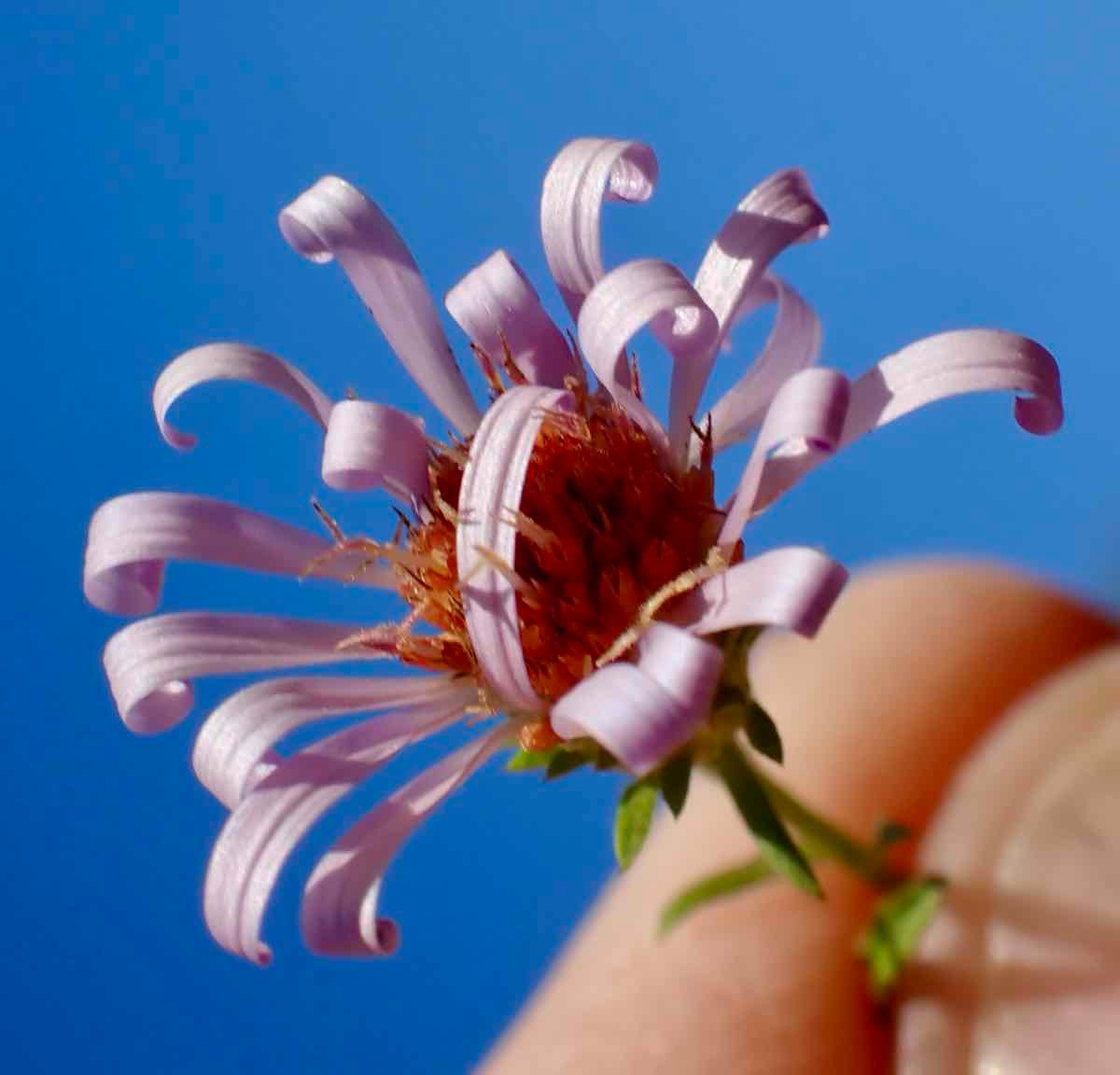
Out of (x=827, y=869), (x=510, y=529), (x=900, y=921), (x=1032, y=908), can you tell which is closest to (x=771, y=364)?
(x=510, y=529)

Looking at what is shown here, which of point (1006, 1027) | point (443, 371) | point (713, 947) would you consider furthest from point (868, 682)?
point (443, 371)

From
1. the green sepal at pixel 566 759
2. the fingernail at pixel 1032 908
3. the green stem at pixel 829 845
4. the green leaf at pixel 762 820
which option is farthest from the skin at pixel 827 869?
the green sepal at pixel 566 759

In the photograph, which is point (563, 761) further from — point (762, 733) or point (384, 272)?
point (384, 272)

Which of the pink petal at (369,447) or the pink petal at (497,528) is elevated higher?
the pink petal at (369,447)

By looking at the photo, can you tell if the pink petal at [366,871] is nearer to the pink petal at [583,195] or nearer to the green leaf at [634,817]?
the green leaf at [634,817]

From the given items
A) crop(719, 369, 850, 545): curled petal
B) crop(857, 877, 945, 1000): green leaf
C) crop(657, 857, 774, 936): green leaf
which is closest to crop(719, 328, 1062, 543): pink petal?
crop(719, 369, 850, 545): curled petal

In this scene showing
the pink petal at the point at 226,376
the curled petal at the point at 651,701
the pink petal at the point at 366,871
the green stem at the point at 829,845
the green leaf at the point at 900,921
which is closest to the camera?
the curled petal at the point at 651,701

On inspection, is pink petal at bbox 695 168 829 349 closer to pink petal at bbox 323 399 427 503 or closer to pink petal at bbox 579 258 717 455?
pink petal at bbox 579 258 717 455
